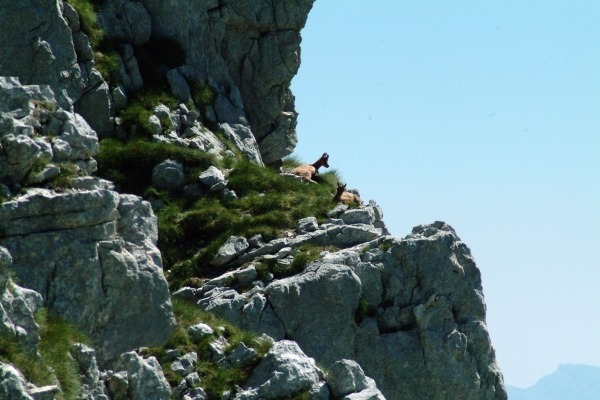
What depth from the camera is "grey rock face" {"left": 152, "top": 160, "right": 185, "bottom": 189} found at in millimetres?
30219

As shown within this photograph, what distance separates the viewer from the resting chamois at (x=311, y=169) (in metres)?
36.3

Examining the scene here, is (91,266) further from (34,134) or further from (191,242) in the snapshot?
(191,242)

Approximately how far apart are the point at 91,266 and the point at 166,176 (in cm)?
1313

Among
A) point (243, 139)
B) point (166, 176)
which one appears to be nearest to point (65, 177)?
point (166, 176)

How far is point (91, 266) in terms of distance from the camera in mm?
17328

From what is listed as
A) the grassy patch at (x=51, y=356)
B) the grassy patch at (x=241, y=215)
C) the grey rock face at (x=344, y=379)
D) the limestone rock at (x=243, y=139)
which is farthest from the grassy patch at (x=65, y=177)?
the limestone rock at (x=243, y=139)

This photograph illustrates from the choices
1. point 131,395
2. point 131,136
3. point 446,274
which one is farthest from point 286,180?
point 131,395

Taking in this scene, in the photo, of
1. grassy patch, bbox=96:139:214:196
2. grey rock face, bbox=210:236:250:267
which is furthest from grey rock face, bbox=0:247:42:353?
grassy patch, bbox=96:139:214:196

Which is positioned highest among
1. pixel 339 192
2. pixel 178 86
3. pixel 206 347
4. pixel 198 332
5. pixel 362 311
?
pixel 178 86

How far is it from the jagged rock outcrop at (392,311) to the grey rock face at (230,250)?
0.29 metres

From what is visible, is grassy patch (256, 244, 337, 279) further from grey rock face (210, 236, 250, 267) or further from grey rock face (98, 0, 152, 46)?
grey rock face (98, 0, 152, 46)

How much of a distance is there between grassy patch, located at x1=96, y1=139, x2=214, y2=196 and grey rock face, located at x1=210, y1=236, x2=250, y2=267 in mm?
4399

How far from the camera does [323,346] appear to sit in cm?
2464

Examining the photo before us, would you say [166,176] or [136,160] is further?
[136,160]
